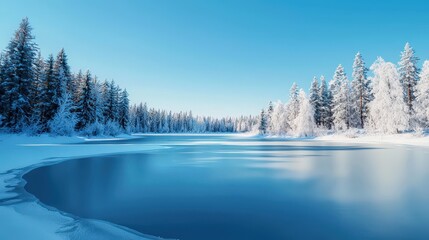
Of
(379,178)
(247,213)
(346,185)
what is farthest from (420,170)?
(247,213)

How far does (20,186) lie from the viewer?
750 centimetres

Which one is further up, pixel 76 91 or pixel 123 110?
pixel 76 91

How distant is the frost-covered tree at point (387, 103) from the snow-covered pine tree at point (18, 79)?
47587mm

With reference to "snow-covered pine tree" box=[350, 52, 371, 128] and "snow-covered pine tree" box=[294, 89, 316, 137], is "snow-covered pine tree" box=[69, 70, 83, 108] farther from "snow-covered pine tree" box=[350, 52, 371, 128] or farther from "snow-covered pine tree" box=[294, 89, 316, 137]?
"snow-covered pine tree" box=[350, 52, 371, 128]

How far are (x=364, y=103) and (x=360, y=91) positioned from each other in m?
2.82

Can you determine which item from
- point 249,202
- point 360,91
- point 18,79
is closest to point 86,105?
point 18,79

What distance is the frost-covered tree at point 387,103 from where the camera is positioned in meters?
34.2

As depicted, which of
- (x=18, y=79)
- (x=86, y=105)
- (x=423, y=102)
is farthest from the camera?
(x=86, y=105)

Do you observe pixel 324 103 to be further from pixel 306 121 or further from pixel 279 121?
pixel 279 121

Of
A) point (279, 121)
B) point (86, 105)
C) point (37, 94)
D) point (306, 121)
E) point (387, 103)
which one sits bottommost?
point (306, 121)

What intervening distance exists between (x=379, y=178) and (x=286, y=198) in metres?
4.93

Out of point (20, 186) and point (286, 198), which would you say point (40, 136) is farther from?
point (286, 198)

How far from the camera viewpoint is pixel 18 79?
2862cm

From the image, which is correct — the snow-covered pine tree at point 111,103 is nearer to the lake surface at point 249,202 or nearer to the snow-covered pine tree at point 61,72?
the snow-covered pine tree at point 61,72
